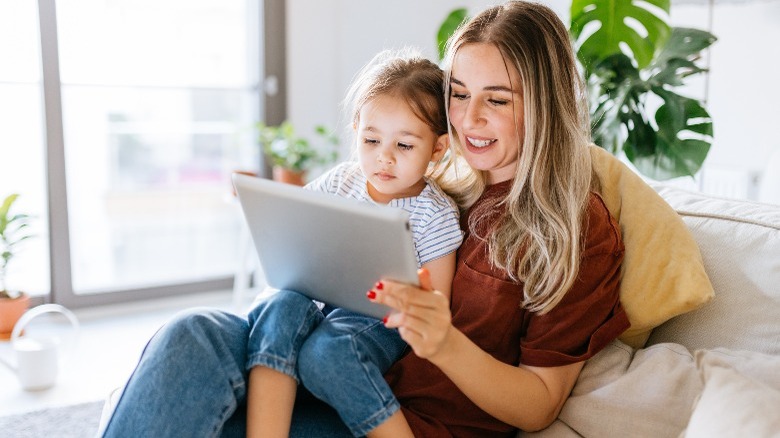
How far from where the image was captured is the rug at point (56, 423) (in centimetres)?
206

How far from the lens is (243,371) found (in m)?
1.17

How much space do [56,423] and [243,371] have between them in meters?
1.25

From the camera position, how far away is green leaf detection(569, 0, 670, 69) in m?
2.09

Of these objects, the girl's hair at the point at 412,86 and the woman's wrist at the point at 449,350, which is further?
the girl's hair at the point at 412,86

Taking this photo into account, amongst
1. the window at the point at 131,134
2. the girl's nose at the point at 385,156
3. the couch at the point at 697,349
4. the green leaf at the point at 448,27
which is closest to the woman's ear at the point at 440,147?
the girl's nose at the point at 385,156

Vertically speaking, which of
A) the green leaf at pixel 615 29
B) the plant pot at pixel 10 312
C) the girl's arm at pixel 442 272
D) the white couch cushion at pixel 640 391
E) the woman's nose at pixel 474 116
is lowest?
the plant pot at pixel 10 312

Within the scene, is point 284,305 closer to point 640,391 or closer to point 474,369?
point 474,369

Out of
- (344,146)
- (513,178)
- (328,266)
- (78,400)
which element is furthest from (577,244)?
(344,146)

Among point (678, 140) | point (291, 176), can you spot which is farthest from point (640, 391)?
point (291, 176)

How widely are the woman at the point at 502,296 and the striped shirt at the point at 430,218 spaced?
3 centimetres

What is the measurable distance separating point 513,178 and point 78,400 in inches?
66.2

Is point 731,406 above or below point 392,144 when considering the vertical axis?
below

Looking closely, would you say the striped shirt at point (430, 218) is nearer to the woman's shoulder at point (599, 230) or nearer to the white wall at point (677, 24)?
the woman's shoulder at point (599, 230)

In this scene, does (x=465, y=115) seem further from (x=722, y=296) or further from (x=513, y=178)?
(x=722, y=296)
